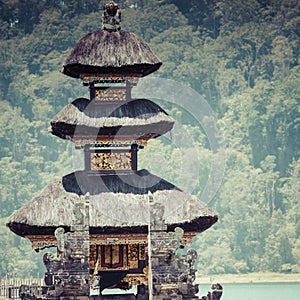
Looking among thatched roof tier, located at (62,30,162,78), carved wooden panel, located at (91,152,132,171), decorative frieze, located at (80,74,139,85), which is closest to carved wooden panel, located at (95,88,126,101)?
decorative frieze, located at (80,74,139,85)

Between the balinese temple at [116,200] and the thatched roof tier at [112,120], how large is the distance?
0.02 metres

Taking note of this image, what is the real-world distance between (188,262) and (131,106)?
282cm

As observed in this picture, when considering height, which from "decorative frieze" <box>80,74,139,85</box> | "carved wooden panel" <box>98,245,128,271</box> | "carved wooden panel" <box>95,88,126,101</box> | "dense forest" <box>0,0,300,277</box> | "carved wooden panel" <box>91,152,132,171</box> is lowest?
"carved wooden panel" <box>98,245,128,271</box>

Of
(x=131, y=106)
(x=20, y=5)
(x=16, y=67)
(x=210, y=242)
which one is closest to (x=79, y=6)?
(x=20, y=5)

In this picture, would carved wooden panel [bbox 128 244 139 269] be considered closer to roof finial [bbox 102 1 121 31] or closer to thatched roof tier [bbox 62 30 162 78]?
thatched roof tier [bbox 62 30 162 78]

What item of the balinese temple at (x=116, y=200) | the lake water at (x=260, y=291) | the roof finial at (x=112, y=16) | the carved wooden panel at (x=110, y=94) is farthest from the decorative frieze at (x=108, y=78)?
the lake water at (x=260, y=291)

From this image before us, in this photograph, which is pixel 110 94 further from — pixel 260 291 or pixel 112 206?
pixel 260 291

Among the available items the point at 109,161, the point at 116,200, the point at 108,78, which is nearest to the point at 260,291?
the point at 109,161

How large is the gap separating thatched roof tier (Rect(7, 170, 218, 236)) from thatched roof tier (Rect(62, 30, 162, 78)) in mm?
1651

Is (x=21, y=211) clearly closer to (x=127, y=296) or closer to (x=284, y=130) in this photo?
(x=127, y=296)

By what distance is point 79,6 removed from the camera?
286 ft

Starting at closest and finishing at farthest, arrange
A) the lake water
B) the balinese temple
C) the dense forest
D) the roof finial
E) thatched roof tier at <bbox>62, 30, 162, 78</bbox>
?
the balinese temple → thatched roof tier at <bbox>62, 30, 162, 78</bbox> → the roof finial → the lake water → the dense forest

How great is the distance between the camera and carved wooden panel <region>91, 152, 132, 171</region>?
2008cm

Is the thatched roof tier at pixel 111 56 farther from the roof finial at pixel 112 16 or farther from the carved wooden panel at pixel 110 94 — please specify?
the carved wooden panel at pixel 110 94
